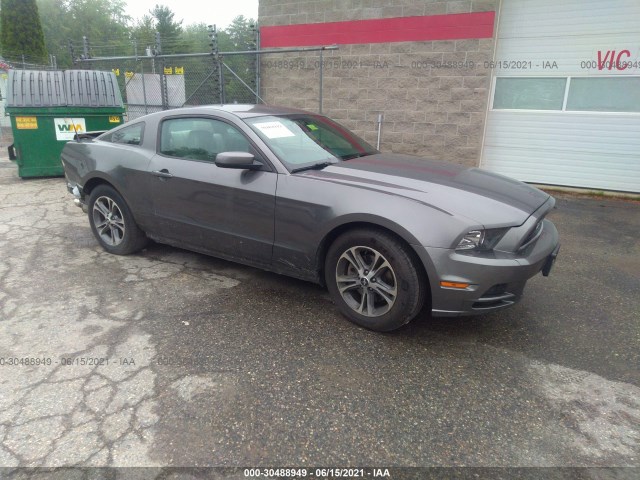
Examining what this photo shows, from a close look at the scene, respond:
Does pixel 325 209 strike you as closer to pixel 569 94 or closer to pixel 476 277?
pixel 476 277

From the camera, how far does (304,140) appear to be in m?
3.81

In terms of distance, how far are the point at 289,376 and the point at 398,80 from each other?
738 centimetres

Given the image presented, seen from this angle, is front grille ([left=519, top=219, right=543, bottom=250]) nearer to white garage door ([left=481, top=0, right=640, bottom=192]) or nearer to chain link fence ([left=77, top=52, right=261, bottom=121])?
white garage door ([left=481, top=0, right=640, bottom=192])

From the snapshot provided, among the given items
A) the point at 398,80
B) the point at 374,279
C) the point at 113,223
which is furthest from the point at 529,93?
the point at 113,223

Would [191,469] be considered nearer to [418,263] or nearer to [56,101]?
[418,263]

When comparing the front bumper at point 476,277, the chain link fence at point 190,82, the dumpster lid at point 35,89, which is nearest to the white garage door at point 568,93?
the chain link fence at point 190,82

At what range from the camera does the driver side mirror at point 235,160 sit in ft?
10.9

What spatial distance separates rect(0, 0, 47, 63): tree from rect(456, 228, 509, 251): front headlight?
1199 inches

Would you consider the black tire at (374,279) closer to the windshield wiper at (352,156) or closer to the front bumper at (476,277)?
the front bumper at (476,277)

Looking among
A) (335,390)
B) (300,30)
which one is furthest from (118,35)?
(335,390)

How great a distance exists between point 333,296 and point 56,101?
715cm

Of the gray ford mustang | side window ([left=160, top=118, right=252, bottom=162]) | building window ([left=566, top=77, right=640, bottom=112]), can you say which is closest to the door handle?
the gray ford mustang

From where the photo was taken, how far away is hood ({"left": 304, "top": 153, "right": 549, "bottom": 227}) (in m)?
2.89

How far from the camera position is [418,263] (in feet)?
9.52
